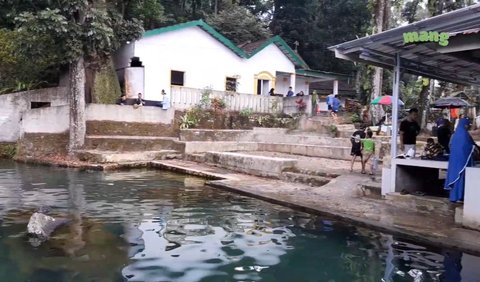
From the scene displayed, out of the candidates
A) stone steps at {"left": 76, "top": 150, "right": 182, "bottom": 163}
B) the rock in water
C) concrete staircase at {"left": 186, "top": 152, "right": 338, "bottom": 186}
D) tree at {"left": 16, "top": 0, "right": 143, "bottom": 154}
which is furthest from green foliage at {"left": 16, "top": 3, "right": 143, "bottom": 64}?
the rock in water

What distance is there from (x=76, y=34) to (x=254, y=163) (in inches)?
340

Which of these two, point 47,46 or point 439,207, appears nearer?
point 439,207

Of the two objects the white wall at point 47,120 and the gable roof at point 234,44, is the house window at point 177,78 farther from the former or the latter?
the white wall at point 47,120

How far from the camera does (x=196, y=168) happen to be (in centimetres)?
1507

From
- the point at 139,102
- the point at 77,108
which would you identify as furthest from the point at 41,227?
the point at 139,102

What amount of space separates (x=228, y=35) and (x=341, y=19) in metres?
10.2

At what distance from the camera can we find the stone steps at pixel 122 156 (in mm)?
16344

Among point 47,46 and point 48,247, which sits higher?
point 47,46

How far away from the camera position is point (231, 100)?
22.3 metres

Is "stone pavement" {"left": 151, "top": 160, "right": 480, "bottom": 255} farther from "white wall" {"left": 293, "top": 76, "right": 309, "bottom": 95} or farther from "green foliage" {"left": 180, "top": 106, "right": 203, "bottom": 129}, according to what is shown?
"white wall" {"left": 293, "top": 76, "right": 309, "bottom": 95}

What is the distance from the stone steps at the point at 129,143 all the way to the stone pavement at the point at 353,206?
4766mm

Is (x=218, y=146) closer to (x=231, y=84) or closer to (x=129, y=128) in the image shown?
(x=129, y=128)

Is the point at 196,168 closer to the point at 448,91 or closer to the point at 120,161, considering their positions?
the point at 120,161

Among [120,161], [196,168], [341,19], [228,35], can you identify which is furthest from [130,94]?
[341,19]
